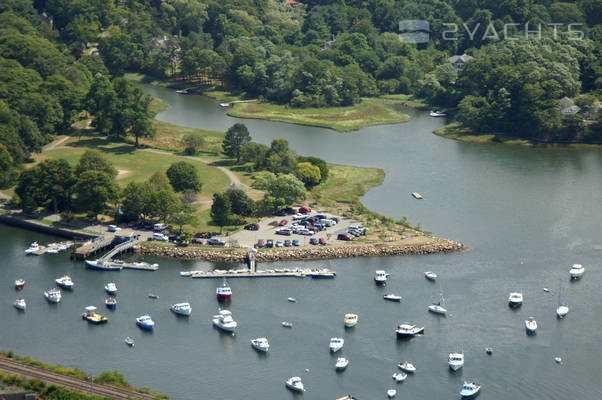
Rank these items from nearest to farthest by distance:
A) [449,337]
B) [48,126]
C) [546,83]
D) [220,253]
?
1. [449,337]
2. [220,253]
3. [48,126]
4. [546,83]

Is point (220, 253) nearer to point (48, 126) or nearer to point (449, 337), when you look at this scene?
point (449, 337)

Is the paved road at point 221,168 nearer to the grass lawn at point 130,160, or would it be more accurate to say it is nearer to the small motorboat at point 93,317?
the grass lawn at point 130,160

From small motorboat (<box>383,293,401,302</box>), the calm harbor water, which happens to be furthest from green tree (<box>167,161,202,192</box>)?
small motorboat (<box>383,293,401,302</box>)

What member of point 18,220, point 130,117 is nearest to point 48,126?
point 130,117

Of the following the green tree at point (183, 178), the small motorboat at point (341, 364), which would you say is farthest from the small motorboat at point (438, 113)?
the small motorboat at point (341, 364)

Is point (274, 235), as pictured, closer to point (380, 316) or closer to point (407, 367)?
point (380, 316)

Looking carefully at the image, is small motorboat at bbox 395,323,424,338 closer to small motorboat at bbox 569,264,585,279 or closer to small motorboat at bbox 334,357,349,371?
small motorboat at bbox 334,357,349,371
